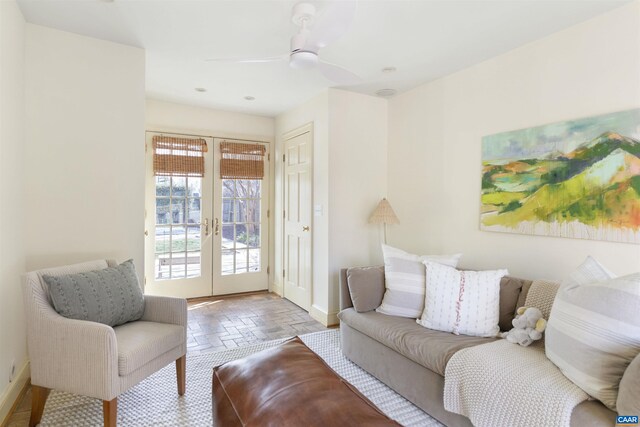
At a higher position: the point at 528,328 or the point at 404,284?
the point at 404,284

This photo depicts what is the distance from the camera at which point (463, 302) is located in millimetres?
2168

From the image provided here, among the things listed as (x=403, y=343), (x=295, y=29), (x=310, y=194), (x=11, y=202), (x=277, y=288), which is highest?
(x=295, y=29)

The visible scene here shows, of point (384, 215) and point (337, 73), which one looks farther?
point (384, 215)

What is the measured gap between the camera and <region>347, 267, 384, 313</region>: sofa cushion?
2.60 meters

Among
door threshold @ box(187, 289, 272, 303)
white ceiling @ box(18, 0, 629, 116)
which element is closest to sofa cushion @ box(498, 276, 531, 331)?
white ceiling @ box(18, 0, 629, 116)

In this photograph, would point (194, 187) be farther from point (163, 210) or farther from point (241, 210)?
point (241, 210)

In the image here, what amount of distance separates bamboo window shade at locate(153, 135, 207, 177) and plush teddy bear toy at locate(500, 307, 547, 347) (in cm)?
373

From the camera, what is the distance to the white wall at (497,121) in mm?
2088

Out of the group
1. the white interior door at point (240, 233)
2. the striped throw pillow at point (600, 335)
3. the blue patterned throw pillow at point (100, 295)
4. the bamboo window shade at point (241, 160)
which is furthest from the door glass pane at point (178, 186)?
the striped throw pillow at point (600, 335)

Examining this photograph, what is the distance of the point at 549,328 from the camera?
1686 mm

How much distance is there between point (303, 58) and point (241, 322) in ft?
9.03

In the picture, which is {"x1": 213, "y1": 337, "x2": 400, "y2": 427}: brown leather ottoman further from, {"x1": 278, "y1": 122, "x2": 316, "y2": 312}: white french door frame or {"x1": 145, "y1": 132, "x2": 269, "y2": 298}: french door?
{"x1": 145, "y1": 132, "x2": 269, "y2": 298}: french door

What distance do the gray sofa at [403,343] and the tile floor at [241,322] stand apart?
2.93 feet

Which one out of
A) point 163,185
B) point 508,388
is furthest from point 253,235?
point 508,388
